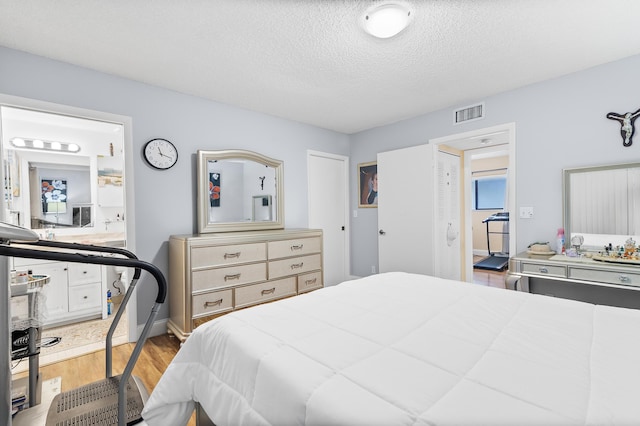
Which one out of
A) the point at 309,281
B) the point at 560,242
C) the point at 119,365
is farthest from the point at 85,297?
the point at 560,242

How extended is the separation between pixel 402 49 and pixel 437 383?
2.31 metres

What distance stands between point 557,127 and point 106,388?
161 inches

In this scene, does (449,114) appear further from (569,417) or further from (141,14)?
(569,417)

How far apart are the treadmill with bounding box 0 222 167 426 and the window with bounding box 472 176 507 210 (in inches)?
294

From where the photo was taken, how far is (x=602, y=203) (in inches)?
106

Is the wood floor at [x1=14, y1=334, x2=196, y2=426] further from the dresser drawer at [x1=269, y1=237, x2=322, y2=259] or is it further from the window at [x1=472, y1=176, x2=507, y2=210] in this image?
the window at [x1=472, y1=176, x2=507, y2=210]

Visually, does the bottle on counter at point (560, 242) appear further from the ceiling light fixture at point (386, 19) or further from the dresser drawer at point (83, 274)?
the dresser drawer at point (83, 274)

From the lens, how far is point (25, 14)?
1900 mm

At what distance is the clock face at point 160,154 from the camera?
293 centimetres

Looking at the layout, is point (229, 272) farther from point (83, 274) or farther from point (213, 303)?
point (83, 274)

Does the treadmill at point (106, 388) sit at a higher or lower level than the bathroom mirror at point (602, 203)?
lower

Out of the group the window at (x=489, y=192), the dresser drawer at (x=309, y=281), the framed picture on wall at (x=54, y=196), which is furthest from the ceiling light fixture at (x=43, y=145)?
the window at (x=489, y=192)

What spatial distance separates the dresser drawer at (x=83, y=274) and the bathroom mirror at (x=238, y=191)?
1555 millimetres

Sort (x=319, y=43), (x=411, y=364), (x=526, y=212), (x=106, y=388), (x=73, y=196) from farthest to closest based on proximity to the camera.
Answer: (x=73, y=196) < (x=526, y=212) < (x=319, y=43) < (x=106, y=388) < (x=411, y=364)
